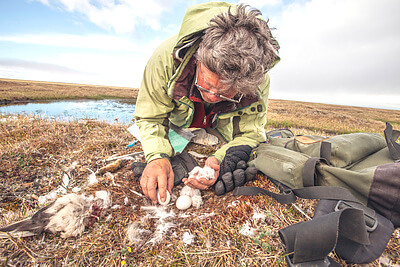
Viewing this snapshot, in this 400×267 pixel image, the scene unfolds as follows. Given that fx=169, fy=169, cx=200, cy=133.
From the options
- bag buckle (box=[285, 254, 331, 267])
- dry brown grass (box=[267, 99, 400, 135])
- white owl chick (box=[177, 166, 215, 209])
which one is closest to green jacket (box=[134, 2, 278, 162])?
white owl chick (box=[177, 166, 215, 209])

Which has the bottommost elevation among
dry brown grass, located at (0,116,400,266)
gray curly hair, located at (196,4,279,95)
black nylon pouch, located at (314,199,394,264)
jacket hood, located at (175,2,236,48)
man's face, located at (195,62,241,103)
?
dry brown grass, located at (0,116,400,266)

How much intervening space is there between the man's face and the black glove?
121 cm

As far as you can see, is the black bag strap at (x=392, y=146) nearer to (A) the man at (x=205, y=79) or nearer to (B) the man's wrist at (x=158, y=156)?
(A) the man at (x=205, y=79)

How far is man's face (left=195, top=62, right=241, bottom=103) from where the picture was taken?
2.01m

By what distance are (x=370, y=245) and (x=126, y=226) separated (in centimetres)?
210

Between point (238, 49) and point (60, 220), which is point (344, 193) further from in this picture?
point (60, 220)

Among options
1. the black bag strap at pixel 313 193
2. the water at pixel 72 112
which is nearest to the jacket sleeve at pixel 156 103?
the black bag strap at pixel 313 193

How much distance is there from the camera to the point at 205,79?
212 centimetres

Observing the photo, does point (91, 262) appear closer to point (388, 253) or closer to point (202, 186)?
point (202, 186)

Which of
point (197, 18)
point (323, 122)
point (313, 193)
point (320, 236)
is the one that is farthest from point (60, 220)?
point (323, 122)

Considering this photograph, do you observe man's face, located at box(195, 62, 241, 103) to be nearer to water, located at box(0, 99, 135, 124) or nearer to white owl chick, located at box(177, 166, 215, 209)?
white owl chick, located at box(177, 166, 215, 209)

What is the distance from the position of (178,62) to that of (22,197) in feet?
8.78

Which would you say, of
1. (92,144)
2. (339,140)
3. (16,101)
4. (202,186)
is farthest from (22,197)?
(16,101)

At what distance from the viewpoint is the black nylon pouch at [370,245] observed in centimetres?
121
